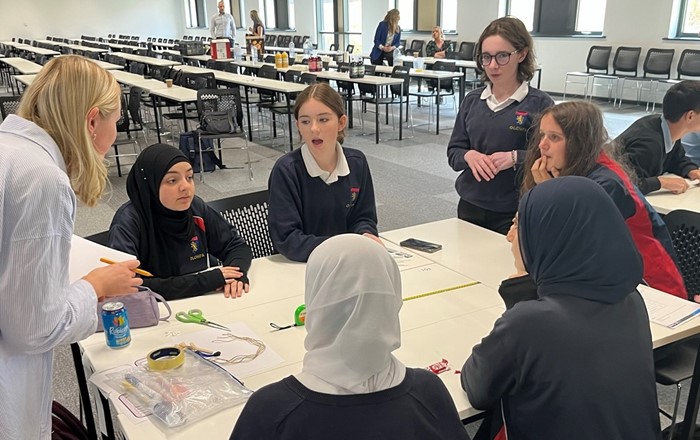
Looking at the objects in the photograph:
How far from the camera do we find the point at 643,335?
132 cm

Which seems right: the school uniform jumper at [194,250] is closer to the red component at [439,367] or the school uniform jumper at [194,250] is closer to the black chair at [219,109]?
the red component at [439,367]

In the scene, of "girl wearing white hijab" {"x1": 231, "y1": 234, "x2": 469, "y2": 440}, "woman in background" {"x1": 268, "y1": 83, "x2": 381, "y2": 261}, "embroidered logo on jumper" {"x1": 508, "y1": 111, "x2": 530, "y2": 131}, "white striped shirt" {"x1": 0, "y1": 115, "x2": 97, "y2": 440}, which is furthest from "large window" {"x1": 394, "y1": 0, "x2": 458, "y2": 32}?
"girl wearing white hijab" {"x1": 231, "y1": 234, "x2": 469, "y2": 440}

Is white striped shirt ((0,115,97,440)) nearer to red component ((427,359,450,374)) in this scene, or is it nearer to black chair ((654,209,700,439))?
red component ((427,359,450,374))

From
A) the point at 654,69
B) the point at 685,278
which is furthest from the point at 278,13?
the point at 685,278

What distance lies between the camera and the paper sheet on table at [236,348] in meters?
1.53

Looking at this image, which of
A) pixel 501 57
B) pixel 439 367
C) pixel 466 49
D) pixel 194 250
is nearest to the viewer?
pixel 439 367

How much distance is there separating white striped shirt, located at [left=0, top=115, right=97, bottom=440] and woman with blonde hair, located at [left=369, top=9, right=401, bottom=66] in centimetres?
874

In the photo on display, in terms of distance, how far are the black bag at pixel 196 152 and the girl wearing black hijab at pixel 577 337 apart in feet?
15.9

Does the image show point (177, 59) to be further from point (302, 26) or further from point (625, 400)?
point (625, 400)

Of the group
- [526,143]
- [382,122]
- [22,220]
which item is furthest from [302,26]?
[22,220]

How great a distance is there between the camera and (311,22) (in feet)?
51.4

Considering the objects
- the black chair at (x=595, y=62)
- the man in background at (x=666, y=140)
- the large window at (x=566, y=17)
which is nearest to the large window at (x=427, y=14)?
the large window at (x=566, y=17)

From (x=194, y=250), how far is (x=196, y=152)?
12.8 feet

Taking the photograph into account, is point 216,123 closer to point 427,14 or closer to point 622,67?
point 622,67
